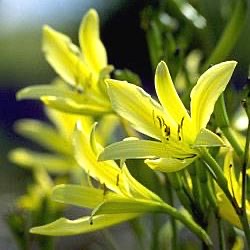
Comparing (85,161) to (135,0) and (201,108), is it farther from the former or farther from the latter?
(135,0)

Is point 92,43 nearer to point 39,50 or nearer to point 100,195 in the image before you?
point 100,195

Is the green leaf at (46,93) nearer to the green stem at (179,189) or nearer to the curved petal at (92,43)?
the curved petal at (92,43)

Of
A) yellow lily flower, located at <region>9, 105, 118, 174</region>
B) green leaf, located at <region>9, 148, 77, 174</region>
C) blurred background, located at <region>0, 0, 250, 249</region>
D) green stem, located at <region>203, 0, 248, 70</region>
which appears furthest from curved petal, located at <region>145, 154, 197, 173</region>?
blurred background, located at <region>0, 0, 250, 249</region>

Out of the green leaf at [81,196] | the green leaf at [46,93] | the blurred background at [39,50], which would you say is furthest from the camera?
the blurred background at [39,50]

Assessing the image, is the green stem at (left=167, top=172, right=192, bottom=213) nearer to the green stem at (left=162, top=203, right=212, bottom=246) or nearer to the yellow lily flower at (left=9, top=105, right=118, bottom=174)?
the green stem at (left=162, top=203, right=212, bottom=246)

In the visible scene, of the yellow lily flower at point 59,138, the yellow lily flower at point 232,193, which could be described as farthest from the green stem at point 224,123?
the yellow lily flower at point 59,138

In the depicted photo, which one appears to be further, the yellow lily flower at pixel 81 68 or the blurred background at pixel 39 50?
the blurred background at pixel 39 50

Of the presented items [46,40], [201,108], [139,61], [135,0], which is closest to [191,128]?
[201,108]

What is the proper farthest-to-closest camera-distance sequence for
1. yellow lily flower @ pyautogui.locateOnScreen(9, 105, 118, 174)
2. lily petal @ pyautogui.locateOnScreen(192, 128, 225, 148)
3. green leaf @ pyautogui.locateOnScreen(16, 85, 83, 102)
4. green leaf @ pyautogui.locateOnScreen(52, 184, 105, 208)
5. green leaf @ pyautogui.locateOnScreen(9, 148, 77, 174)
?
green leaf @ pyautogui.locateOnScreen(9, 148, 77, 174) → yellow lily flower @ pyautogui.locateOnScreen(9, 105, 118, 174) → green leaf @ pyautogui.locateOnScreen(16, 85, 83, 102) → green leaf @ pyautogui.locateOnScreen(52, 184, 105, 208) → lily petal @ pyautogui.locateOnScreen(192, 128, 225, 148)
